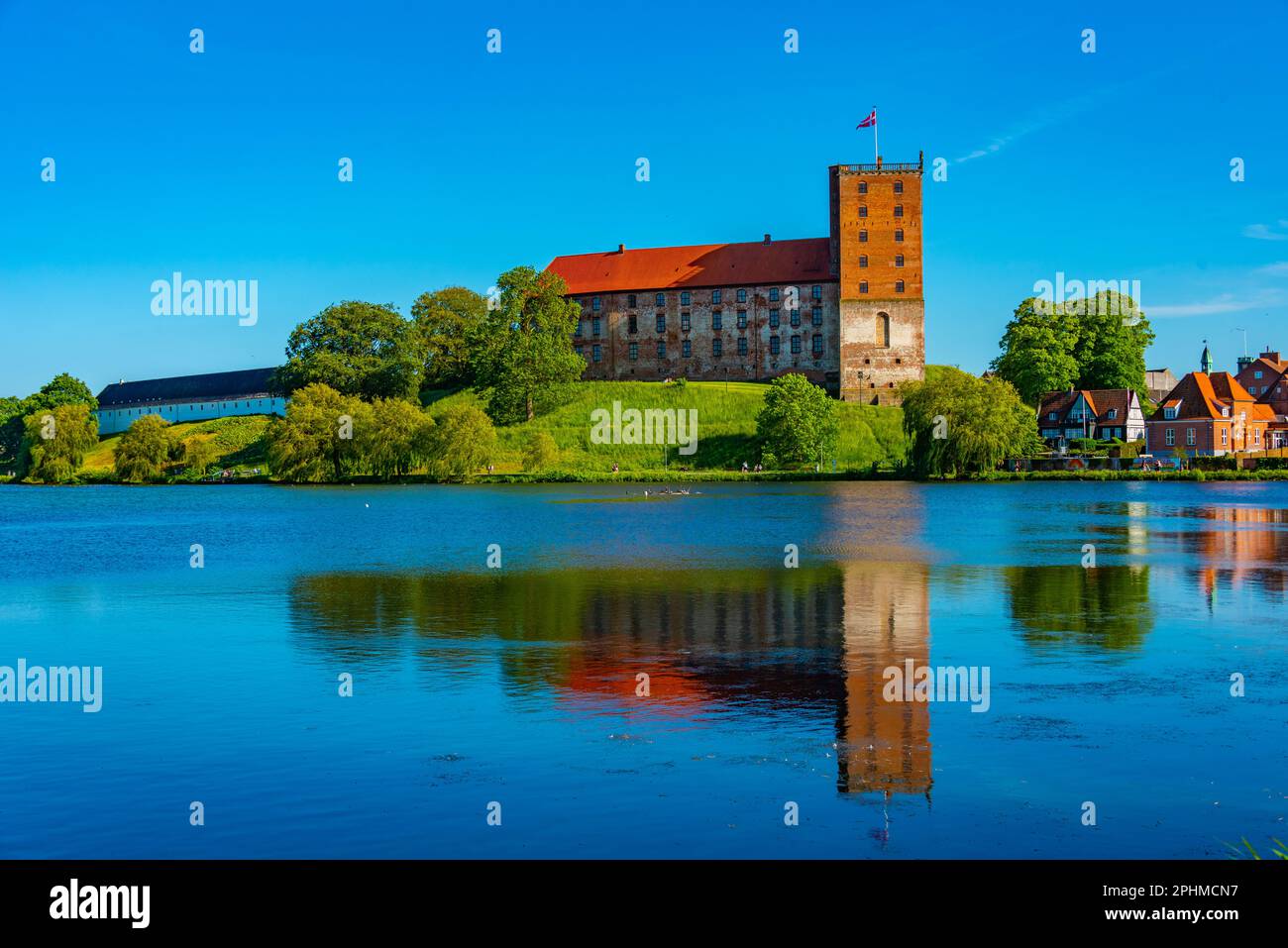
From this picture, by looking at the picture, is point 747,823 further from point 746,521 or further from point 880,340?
point 880,340

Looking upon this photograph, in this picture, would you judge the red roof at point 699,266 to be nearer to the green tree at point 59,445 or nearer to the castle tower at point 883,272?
the castle tower at point 883,272

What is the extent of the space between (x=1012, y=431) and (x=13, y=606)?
76.2 meters

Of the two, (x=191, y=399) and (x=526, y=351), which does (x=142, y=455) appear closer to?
(x=526, y=351)

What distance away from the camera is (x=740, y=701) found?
1698 cm

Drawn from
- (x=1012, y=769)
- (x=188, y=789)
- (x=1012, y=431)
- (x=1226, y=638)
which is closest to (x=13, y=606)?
(x=188, y=789)

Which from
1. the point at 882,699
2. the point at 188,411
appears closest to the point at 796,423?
the point at 882,699

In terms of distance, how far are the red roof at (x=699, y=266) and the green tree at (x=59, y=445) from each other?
54.5 metres

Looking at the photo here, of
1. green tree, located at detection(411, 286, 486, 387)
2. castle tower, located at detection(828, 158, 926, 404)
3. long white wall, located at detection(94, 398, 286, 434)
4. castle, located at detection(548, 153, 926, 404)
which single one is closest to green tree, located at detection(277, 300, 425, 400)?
green tree, located at detection(411, 286, 486, 387)

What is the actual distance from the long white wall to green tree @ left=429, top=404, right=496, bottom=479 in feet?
218

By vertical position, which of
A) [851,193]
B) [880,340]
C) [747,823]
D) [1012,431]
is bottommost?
[747,823]

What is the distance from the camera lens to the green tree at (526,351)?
120m

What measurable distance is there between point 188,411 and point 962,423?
12403cm

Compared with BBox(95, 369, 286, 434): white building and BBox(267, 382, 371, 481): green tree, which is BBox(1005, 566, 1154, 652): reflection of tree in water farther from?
BBox(95, 369, 286, 434): white building

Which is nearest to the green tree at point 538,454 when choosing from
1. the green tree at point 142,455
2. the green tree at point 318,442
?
the green tree at point 318,442
